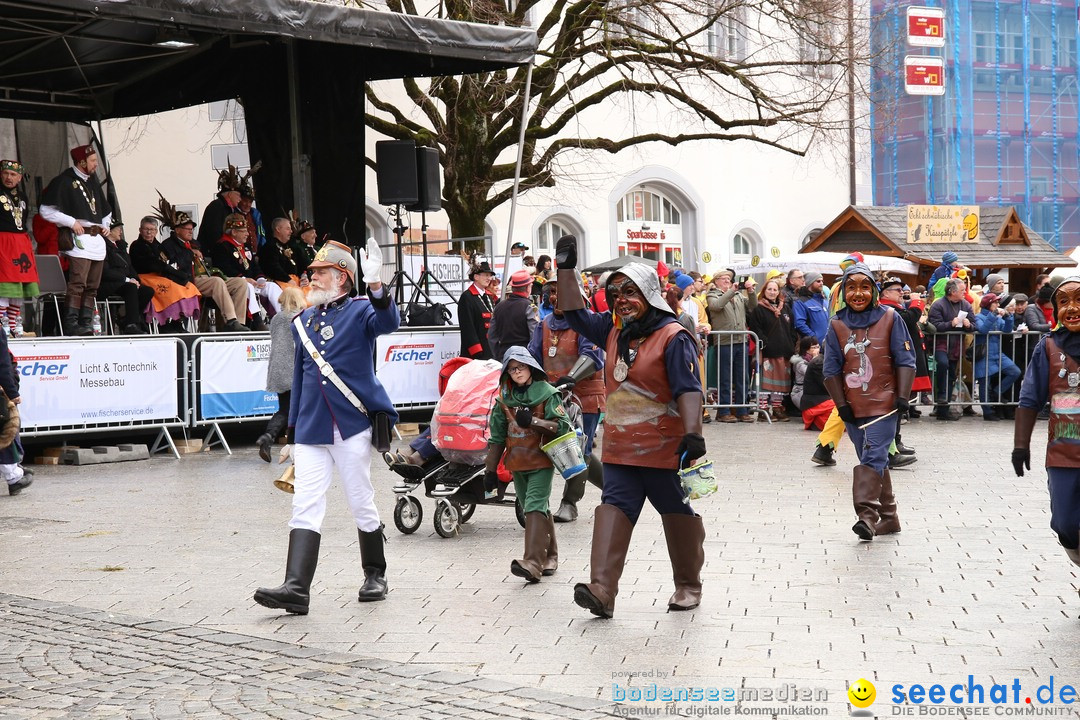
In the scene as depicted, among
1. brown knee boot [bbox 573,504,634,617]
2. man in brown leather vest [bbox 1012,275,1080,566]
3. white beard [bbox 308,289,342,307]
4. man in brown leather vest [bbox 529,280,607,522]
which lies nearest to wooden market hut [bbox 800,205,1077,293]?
man in brown leather vest [bbox 529,280,607,522]

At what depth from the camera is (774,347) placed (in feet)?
59.7

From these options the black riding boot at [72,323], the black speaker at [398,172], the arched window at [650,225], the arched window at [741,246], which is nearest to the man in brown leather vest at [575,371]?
the black riding boot at [72,323]

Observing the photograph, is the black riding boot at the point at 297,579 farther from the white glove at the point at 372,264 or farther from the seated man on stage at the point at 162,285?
the seated man on stage at the point at 162,285

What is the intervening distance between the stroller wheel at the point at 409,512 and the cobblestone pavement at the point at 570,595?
0.13 metres

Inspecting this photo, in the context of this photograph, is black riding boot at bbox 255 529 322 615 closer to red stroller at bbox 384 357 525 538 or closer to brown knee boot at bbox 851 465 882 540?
red stroller at bbox 384 357 525 538

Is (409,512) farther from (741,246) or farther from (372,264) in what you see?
(741,246)

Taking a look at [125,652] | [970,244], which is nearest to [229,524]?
[125,652]

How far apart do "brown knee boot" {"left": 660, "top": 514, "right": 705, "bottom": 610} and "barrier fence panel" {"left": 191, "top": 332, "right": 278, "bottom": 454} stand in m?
8.01

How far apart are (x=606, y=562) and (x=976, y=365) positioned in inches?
515

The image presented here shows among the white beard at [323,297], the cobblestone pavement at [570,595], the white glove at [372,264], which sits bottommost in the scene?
the cobblestone pavement at [570,595]

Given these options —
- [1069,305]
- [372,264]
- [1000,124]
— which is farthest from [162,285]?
[1000,124]

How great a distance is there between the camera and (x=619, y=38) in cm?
2305

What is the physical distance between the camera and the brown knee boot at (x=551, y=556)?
26.4 feet

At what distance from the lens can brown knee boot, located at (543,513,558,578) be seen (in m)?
8.05
